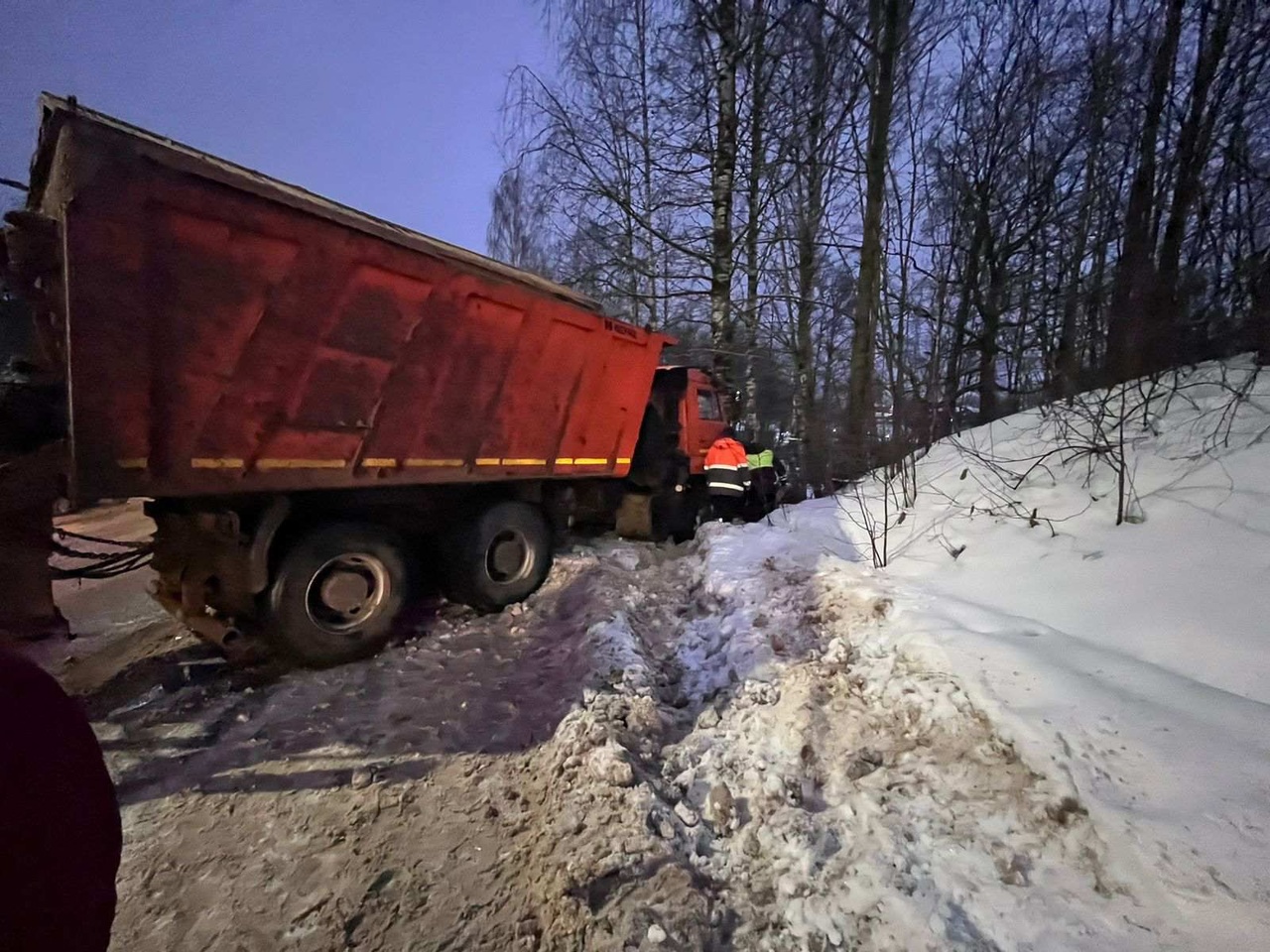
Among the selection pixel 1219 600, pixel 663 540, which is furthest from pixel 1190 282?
pixel 663 540

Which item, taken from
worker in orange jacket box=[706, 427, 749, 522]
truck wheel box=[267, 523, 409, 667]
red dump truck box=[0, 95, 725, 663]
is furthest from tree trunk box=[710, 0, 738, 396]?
truck wheel box=[267, 523, 409, 667]

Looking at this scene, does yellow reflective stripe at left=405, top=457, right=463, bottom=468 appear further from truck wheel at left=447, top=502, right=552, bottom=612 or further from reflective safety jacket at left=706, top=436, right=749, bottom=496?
reflective safety jacket at left=706, top=436, right=749, bottom=496

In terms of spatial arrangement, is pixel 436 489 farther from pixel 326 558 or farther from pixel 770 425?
pixel 770 425

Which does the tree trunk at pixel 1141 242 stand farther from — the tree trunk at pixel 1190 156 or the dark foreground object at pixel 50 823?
the dark foreground object at pixel 50 823

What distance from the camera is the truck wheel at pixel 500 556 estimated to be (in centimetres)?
557

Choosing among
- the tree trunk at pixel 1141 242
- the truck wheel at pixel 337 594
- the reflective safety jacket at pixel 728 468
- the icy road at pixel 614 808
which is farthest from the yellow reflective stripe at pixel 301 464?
the tree trunk at pixel 1141 242

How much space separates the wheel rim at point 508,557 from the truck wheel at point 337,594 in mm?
985

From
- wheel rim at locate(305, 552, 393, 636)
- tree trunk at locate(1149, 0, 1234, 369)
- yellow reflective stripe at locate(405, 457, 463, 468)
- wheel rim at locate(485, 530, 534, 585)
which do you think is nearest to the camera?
wheel rim at locate(305, 552, 393, 636)

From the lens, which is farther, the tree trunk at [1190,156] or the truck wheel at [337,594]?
the tree trunk at [1190,156]

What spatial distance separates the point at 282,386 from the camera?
414cm

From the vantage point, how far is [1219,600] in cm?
312

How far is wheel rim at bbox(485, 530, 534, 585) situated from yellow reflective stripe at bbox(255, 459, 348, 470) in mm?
1611

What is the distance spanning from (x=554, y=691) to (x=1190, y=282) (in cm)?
776

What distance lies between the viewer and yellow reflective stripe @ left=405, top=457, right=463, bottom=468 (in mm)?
4980
